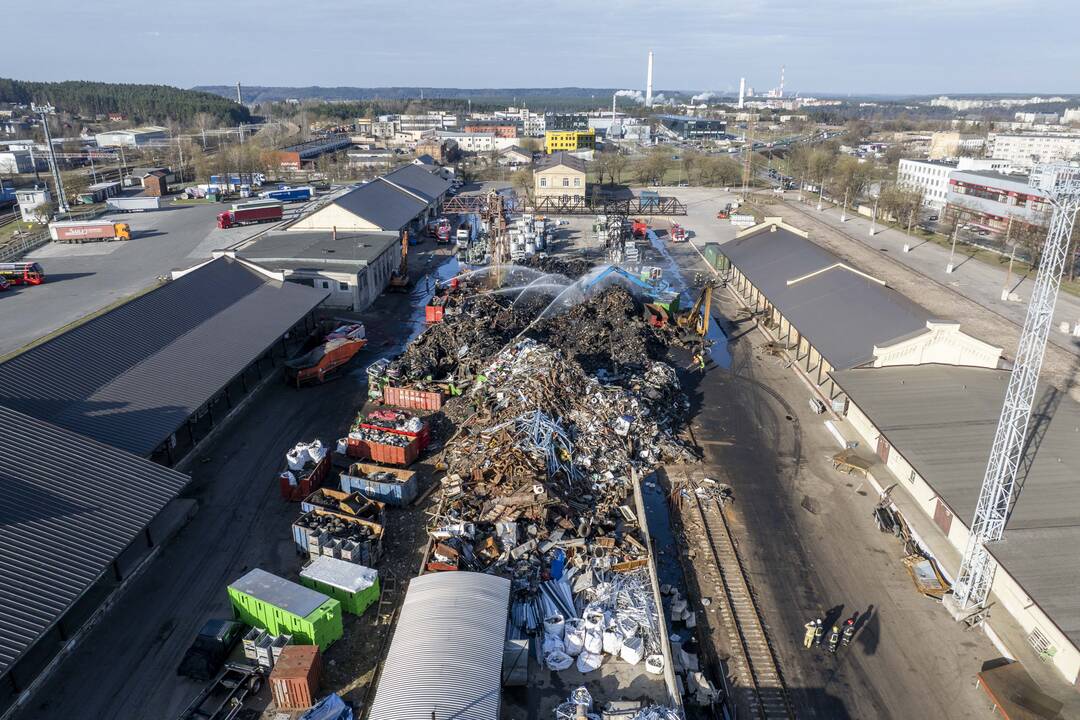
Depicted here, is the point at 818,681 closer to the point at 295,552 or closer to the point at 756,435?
the point at 756,435

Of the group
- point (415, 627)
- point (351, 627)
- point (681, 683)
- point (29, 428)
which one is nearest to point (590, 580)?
point (681, 683)

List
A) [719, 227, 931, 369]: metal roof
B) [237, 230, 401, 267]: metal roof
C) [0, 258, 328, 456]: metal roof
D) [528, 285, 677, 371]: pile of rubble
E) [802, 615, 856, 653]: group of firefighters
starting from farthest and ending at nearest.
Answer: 1. [237, 230, 401, 267]: metal roof
2. [528, 285, 677, 371]: pile of rubble
3. [719, 227, 931, 369]: metal roof
4. [0, 258, 328, 456]: metal roof
5. [802, 615, 856, 653]: group of firefighters

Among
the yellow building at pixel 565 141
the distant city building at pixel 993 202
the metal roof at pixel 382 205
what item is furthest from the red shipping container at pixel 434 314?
the yellow building at pixel 565 141

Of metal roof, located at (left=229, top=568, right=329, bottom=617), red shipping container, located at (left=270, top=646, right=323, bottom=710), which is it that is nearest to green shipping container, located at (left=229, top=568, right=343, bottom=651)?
metal roof, located at (left=229, top=568, right=329, bottom=617)

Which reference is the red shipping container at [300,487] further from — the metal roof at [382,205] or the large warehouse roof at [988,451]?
the metal roof at [382,205]

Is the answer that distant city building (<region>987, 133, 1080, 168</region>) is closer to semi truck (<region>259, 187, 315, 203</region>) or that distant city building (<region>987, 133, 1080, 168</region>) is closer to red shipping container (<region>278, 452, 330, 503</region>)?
semi truck (<region>259, 187, 315, 203</region>)

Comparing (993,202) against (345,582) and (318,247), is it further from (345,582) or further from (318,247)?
(345,582)
